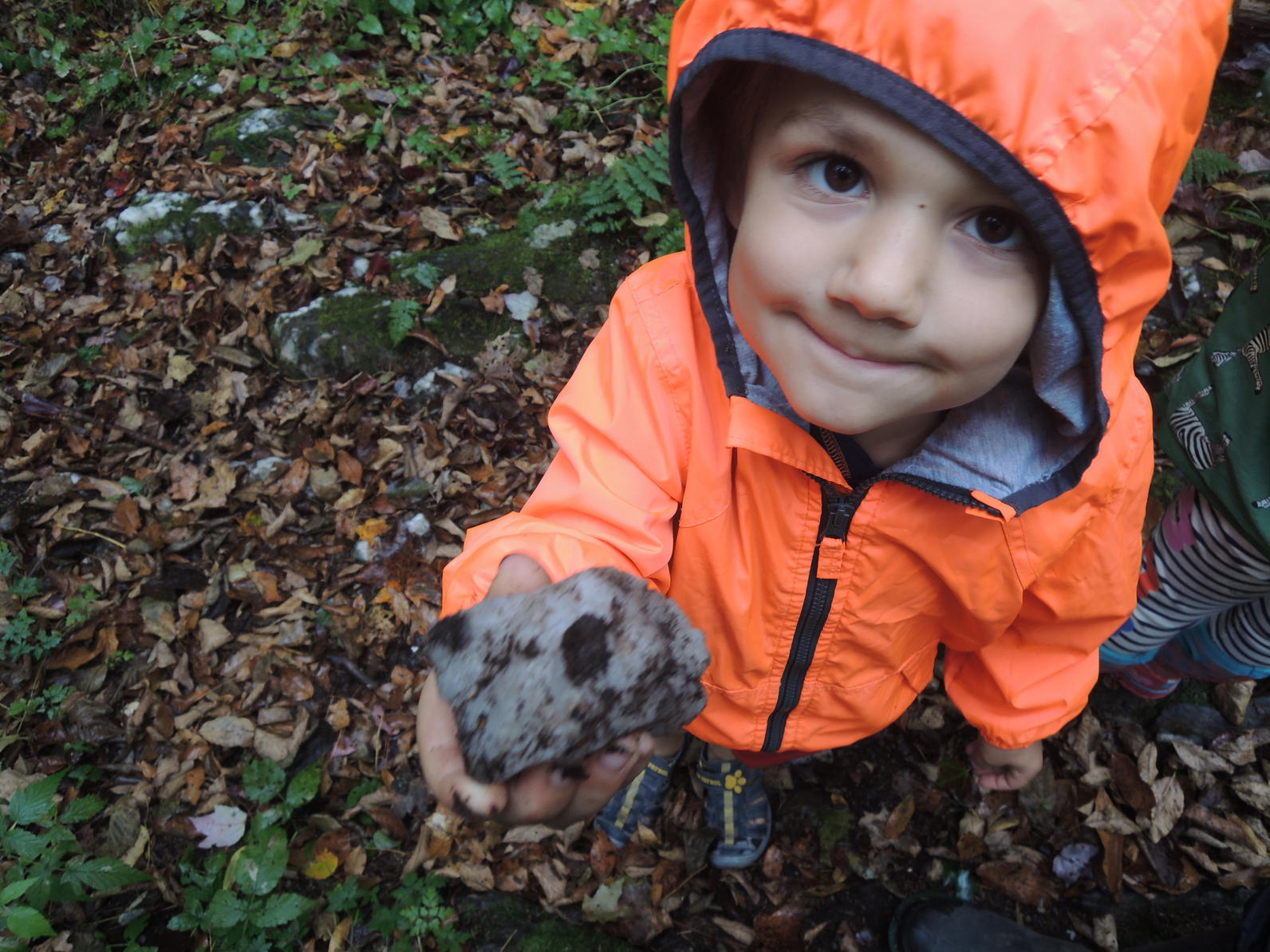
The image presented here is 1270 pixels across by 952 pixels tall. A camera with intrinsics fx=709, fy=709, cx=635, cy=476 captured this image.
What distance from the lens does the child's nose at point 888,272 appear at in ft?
3.93

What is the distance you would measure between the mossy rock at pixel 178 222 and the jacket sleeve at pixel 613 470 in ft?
13.7

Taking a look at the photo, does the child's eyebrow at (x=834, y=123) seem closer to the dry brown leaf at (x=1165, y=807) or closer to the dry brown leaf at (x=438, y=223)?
the dry brown leaf at (x=1165, y=807)

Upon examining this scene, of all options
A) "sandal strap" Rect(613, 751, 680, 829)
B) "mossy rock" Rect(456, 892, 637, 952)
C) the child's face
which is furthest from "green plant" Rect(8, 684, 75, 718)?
the child's face

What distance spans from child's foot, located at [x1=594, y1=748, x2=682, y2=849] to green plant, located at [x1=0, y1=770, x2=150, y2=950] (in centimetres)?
186

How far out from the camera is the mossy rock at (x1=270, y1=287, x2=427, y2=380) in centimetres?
433

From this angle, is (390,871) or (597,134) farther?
(597,134)

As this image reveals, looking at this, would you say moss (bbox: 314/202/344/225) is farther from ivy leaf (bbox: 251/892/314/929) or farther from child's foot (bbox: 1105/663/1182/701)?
child's foot (bbox: 1105/663/1182/701)

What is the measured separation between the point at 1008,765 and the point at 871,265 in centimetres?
210

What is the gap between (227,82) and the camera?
228 inches

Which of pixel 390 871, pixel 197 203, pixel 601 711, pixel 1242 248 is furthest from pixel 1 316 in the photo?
pixel 1242 248

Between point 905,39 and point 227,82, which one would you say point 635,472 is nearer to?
point 905,39

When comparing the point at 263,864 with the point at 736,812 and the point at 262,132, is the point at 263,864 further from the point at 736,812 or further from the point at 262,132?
the point at 262,132

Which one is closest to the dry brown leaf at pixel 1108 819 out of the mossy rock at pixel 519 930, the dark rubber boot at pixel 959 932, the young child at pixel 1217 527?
the dark rubber boot at pixel 959 932

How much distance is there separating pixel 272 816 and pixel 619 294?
2.85 m
